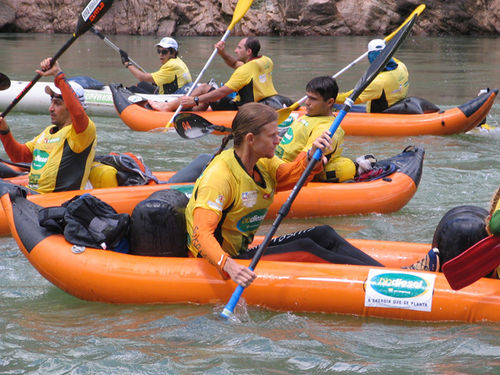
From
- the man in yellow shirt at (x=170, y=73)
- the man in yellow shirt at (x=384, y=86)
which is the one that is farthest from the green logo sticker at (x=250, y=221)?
the man in yellow shirt at (x=170, y=73)

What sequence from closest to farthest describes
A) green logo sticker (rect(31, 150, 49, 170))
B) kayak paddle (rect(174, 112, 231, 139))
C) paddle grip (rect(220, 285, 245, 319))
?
paddle grip (rect(220, 285, 245, 319)), kayak paddle (rect(174, 112, 231, 139)), green logo sticker (rect(31, 150, 49, 170))

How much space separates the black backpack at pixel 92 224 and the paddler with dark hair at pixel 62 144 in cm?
99

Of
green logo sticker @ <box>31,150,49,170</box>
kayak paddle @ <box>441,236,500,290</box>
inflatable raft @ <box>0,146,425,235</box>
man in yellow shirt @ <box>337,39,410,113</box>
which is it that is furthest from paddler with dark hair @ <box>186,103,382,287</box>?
man in yellow shirt @ <box>337,39,410,113</box>

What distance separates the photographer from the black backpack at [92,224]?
4047mm

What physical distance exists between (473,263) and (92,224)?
1992mm

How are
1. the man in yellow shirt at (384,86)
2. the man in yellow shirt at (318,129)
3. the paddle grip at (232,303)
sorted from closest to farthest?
the paddle grip at (232,303)
the man in yellow shirt at (318,129)
the man in yellow shirt at (384,86)

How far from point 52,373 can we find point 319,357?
1234 mm

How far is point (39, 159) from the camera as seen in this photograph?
5.29m

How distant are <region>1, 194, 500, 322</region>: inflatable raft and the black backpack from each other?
2.0 inches

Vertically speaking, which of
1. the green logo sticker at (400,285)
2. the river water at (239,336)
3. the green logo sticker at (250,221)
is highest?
the green logo sticker at (250,221)

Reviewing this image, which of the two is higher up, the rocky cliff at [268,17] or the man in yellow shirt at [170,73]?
the man in yellow shirt at [170,73]

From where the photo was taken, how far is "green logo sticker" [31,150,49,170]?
5254mm

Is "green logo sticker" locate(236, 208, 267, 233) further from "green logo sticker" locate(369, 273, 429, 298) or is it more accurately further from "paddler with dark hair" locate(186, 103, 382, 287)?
"green logo sticker" locate(369, 273, 429, 298)

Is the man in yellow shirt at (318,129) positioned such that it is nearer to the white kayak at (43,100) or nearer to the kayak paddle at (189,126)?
the kayak paddle at (189,126)
